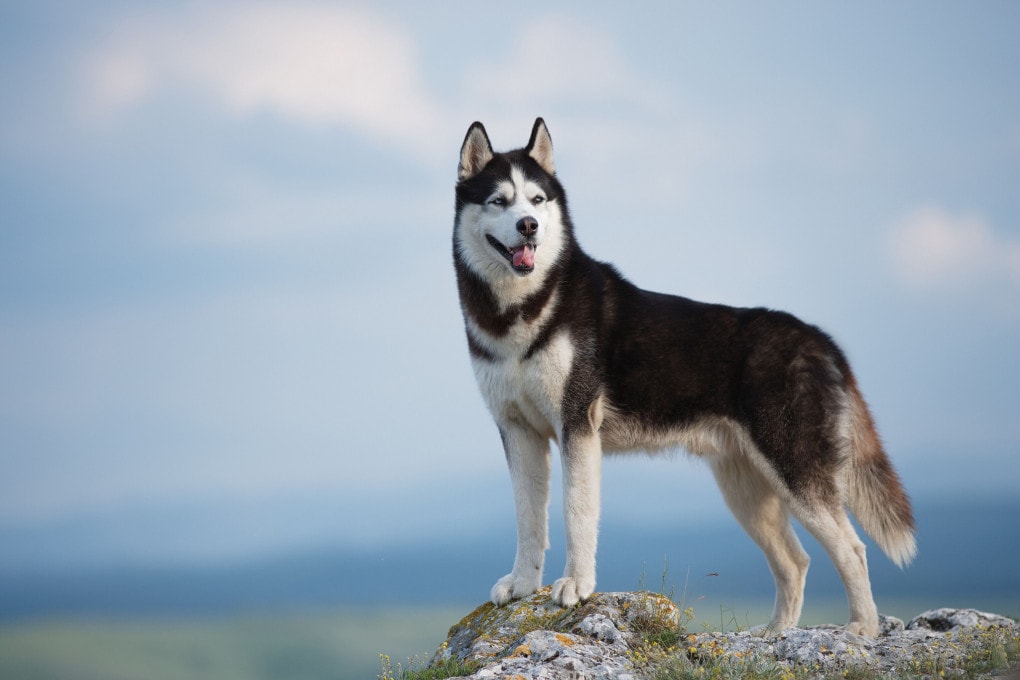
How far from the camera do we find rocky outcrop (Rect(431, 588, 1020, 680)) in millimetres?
6945

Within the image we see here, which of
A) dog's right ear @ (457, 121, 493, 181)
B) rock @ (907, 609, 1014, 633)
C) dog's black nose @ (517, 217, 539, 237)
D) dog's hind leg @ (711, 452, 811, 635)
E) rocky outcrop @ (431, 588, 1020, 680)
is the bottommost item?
rocky outcrop @ (431, 588, 1020, 680)

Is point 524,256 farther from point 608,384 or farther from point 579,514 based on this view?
point 579,514

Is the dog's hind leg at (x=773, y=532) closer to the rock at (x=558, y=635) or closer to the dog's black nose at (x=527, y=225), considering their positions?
the rock at (x=558, y=635)

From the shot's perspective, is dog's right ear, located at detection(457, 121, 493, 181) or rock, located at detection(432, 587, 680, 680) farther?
dog's right ear, located at detection(457, 121, 493, 181)

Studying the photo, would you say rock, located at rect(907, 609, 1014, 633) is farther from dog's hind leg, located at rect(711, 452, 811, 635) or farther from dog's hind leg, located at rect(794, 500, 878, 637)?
dog's hind leg, located at rect(711, 452, 811, 635)

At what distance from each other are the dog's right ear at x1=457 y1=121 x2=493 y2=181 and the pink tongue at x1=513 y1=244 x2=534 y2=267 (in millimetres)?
855

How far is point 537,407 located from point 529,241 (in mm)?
1263

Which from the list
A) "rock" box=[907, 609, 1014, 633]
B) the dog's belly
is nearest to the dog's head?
the dog's belly

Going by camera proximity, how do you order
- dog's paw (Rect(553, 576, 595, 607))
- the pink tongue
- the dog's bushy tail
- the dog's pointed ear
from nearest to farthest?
1. dog's paw (Rect(553, 576, 595, 607))
2. the pink tongue
3. the dog's pointed ear
4. the dog's bushy tail

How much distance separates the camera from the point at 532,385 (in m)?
7.84

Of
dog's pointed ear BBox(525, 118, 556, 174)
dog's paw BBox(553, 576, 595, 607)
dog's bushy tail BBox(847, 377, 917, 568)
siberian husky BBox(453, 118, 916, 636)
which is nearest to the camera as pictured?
dog's paw BBox(553, 576, 595, 607)

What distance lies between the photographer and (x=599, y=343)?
8.09 metres

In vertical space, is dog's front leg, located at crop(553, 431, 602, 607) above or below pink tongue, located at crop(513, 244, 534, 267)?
below

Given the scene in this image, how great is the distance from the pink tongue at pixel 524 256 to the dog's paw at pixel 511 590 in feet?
8.02
